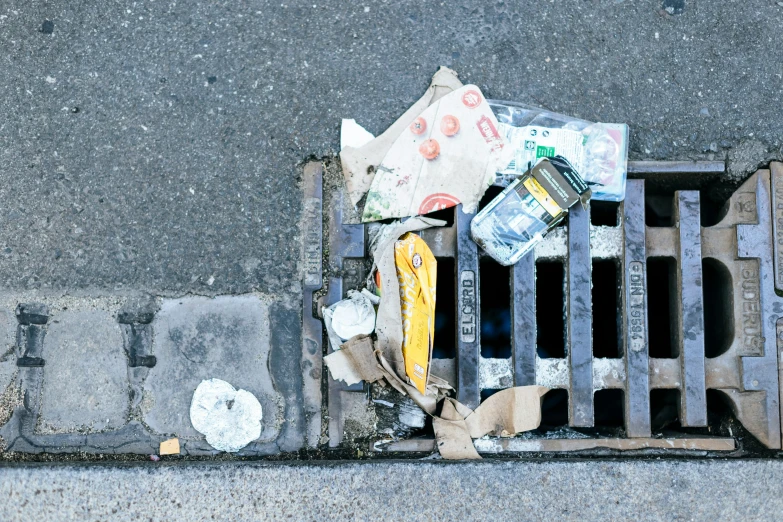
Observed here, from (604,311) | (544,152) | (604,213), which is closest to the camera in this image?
(544,152)

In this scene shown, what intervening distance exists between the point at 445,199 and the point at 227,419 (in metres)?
1.03

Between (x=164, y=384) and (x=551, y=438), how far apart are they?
1299 mm

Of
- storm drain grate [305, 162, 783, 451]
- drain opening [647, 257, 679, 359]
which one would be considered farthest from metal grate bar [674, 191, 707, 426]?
drain opening [647, 257, 679, 359]

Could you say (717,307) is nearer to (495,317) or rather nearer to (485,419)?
(495,317)

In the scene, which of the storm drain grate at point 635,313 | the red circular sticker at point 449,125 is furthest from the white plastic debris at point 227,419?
the red circular sticker at point 449,125

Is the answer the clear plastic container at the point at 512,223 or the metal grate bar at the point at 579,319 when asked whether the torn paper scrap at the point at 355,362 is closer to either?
the clear plastic container at the point at 512,223

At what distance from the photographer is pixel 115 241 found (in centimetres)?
214

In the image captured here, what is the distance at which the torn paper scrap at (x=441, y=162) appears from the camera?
6.86ft

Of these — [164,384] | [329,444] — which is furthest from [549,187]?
[164,384]

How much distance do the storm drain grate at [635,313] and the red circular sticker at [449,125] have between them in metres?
0.27

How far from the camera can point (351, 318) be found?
201 cm

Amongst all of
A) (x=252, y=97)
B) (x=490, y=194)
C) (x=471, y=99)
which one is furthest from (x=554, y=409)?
(x=252, y=97)

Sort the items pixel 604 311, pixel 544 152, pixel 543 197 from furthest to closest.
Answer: pixel 604 311 → pixel 544 152 → pixel 543 197

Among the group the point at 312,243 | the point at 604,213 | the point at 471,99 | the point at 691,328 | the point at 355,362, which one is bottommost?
the point at 355,362
